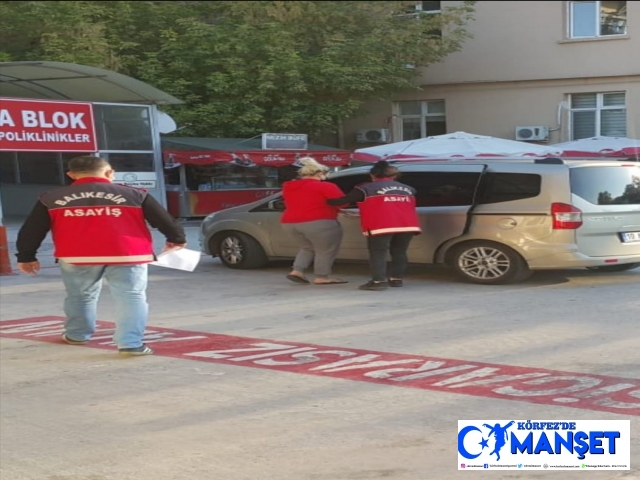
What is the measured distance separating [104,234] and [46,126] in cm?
1100

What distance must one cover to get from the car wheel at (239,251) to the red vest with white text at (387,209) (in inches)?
96.9

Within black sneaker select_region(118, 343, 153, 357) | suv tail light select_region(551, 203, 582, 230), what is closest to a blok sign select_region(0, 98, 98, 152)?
black sneaker select_region(118, 343, 153, 357)

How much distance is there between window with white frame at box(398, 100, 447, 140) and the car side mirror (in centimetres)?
1432

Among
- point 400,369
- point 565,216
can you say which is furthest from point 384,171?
point 400,369

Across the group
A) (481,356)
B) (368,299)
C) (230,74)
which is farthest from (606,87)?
(481,356)

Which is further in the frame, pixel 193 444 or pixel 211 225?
pixel 211 225

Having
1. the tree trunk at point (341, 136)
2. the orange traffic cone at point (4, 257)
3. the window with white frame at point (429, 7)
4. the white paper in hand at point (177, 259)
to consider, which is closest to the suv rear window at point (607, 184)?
the white paper in hand at point (177, 259)

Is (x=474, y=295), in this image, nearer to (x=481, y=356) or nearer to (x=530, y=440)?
(x=481, y=356)

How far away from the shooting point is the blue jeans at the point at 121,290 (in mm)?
6211

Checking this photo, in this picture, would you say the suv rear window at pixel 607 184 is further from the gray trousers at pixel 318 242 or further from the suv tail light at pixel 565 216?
the gray trousers at pixel 318 242

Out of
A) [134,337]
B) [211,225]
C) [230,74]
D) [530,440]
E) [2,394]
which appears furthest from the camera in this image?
[230,74]

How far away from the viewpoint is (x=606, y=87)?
22.5 meters

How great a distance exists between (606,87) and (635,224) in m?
14.2

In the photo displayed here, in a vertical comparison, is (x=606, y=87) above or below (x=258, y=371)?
above
